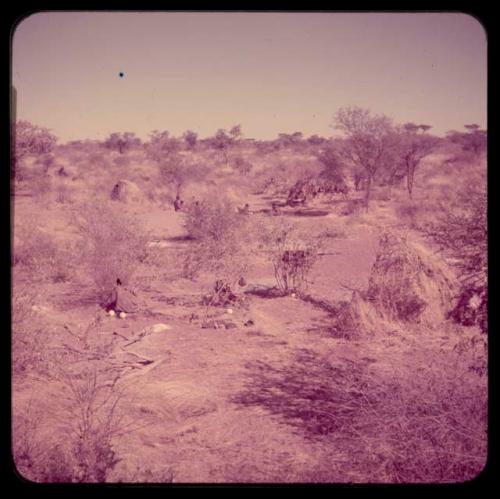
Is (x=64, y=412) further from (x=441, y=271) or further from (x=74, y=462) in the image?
(x=441, y=271)

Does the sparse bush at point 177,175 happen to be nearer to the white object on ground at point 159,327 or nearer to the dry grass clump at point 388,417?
the white object on ground at point 159,327

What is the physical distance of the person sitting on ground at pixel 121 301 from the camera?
798 centimetres

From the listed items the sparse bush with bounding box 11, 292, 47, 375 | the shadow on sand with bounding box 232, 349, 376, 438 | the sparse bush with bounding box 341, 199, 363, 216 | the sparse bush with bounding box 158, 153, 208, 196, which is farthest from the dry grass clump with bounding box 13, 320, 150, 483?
the sparse bush with bounding box 158, 153, 208, 196

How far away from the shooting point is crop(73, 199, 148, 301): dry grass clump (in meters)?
8.82

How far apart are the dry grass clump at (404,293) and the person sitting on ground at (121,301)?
328 cm

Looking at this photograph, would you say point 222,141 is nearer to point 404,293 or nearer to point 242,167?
point 242,167

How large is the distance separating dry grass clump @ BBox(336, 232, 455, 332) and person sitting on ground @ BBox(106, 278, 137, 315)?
10.8 feet

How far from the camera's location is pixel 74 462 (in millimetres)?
3826

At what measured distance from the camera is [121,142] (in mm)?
39500

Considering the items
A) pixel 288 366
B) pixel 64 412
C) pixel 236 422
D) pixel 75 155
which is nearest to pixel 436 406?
pixel 236 422

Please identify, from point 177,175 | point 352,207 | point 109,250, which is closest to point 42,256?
point 109,250

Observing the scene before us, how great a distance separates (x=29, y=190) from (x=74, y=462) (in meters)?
18.9

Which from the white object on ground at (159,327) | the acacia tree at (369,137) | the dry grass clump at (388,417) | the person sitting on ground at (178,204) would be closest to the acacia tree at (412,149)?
the acacia tree at (369,137)

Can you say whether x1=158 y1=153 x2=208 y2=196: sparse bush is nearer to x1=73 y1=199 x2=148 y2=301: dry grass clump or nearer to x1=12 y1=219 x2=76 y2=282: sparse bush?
x1=73 y1=199 x2=148 y2=301: dry grass clump
